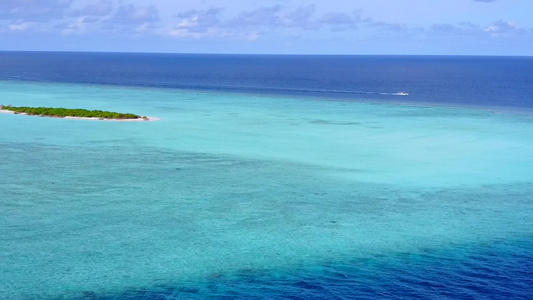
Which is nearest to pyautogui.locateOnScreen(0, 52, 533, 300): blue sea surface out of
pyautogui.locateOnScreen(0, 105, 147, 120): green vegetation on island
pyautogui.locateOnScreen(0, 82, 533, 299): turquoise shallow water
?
pyautogui.locateOnScreen(0, 82, 533, 299): turquoise shallow water

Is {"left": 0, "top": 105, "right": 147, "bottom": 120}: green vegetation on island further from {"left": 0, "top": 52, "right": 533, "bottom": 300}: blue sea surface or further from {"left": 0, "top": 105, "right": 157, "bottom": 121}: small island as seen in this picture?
{"left": 0, "top": 52, "right": 533, "bottom": 300}: blue sea surface

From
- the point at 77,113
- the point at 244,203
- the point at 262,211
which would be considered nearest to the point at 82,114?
the point at 77,113

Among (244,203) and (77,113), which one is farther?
(77,113)

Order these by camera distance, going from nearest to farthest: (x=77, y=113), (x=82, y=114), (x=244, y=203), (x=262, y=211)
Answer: (x=262, y=211) → (x=244, y=203) → (x=82, y=114) → (x=77, y=113)

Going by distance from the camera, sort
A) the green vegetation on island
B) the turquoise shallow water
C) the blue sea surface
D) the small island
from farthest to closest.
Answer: the green vegetation on island
the small island
the turquoise shallow water
the blue sea surface

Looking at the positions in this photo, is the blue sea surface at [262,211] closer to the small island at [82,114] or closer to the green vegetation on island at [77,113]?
the small island at [82,114]

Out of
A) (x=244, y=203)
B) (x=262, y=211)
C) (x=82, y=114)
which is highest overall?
(x=82, y=114)

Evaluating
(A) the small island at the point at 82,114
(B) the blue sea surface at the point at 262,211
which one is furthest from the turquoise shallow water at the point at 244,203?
(A) the small island at the point at 82,114

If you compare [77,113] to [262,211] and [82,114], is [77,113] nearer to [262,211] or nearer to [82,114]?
[82,114]
